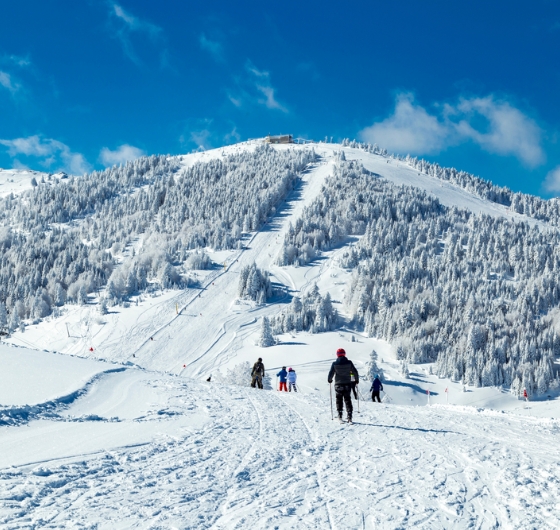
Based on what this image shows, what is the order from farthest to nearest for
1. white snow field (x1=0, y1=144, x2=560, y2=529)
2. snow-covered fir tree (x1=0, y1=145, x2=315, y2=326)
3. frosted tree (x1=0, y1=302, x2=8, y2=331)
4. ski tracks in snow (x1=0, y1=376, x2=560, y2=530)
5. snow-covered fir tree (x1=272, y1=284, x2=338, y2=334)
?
snow-covered fir tree (x1=0, y1=145, x2=315, y2=326), frosted tree (x1=0, y1=302, x2=8, y2=331), snow-covered fir tree (x1=272, y1=284, x2=338, y2=334), white snow field (x1=0, y1=144, x2=560, y2=529), ski tracks in snow (x1=0, y1=376, x2=560, y2=530)

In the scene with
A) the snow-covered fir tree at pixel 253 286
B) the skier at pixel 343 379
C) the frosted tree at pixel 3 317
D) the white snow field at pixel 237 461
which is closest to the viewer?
the white snow field at pixel 237 461

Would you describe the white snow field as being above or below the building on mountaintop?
below

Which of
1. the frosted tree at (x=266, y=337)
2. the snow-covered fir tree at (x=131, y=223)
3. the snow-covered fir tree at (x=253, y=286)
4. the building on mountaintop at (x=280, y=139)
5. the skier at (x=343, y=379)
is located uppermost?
the building on mountaintop at (x=280, y=139)

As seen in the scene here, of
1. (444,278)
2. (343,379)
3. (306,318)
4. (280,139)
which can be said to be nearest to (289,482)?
(343,379)

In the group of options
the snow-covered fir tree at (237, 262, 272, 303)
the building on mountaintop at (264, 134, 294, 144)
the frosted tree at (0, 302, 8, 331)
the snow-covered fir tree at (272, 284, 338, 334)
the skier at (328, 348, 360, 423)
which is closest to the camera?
the skier at (328, 348, 360, 423)

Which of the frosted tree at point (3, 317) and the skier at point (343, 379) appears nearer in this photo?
the skier at point (343, 379)

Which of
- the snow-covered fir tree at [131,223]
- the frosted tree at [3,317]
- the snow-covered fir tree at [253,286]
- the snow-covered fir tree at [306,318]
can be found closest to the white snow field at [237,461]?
the snow-covered fir tree at [306,318]

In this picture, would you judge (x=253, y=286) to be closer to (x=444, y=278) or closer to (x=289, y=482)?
(x=444, y=278)

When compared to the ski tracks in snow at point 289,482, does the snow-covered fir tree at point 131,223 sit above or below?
above

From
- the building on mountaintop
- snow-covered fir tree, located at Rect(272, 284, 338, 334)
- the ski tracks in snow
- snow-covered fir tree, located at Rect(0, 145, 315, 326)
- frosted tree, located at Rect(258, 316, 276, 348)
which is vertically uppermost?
the building on mountaintop

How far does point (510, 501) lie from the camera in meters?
5.83

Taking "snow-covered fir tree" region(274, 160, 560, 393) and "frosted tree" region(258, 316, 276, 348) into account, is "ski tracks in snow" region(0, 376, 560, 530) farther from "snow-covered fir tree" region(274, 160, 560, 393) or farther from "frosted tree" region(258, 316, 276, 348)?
"snow-covered fir tree" region(274, 160, 560, 393)

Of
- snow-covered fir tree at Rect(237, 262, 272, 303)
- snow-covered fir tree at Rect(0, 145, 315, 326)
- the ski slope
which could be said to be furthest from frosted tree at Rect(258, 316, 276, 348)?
the ski slope

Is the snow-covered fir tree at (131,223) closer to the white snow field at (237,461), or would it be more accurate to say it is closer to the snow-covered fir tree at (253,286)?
the snow-covered fir tree at (253,286)
